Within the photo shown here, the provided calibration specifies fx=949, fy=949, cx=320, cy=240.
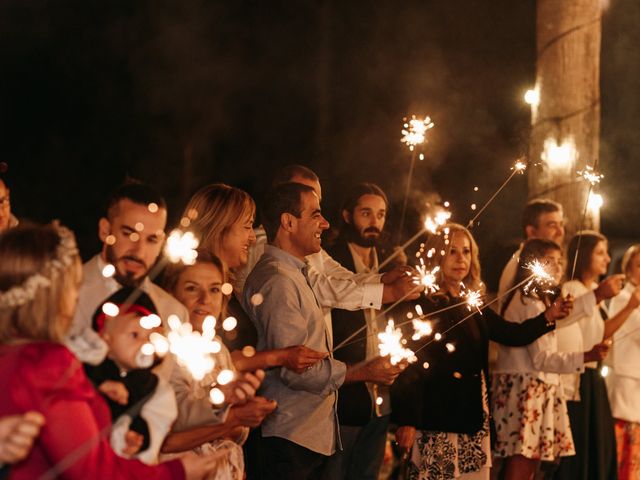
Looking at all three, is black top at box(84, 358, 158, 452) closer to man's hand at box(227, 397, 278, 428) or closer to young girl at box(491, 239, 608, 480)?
man's hand at box(227, 397, 278, 428)

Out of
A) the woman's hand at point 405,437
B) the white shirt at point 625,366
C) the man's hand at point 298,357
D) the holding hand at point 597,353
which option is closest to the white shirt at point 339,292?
the man's hand at point 298,357

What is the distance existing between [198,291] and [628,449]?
3.61m

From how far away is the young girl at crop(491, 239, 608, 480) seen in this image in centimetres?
514

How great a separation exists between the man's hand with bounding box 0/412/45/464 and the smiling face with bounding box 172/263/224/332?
4.29ft

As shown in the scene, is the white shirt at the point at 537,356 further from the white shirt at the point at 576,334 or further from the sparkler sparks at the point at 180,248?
the sparkler sparks at the point at 180,248

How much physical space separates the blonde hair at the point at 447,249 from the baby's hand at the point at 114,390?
2.60 meters

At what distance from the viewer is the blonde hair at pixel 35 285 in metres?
2.33

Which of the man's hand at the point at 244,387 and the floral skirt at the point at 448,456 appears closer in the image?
the man's hand at the point at 244,387

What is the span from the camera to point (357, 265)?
5.02m

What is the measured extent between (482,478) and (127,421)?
2.66 meters

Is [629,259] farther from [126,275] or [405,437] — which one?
[126,275]

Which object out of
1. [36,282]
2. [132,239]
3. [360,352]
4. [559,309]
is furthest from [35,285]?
[559,309]

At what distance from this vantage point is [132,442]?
252 centimetres

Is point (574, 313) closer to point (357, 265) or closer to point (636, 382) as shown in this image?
point (636, 382)
